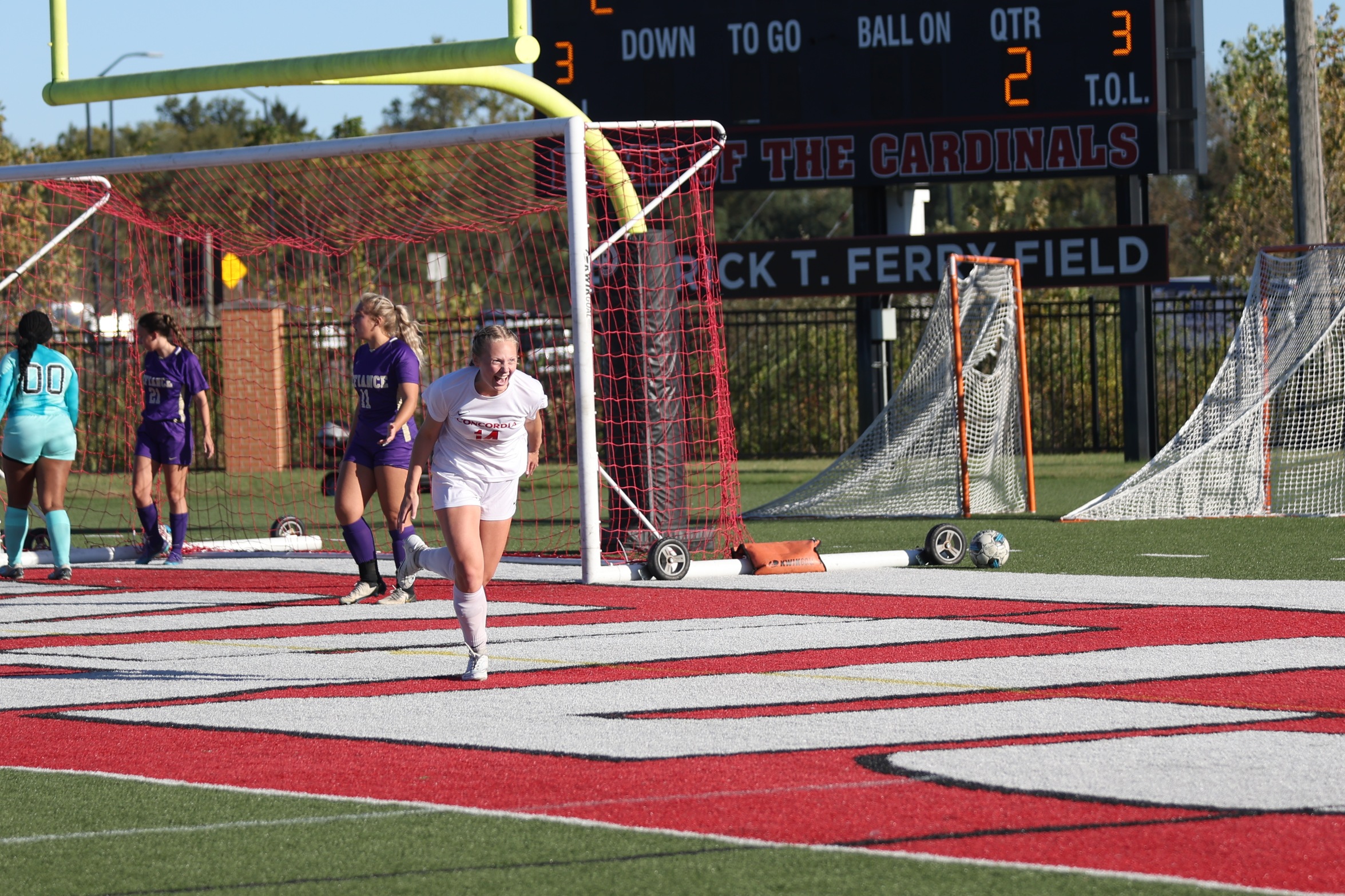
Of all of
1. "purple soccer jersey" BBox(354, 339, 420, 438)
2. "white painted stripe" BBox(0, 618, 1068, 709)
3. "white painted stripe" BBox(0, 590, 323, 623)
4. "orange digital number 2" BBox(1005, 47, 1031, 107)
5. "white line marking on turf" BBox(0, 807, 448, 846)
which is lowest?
"white line marking on turf" BBox(0, 807, 448, 846)

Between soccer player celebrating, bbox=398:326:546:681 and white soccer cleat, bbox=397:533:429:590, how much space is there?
1.21 m

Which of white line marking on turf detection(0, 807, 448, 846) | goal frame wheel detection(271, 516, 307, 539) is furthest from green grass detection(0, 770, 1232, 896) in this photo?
goal frame wheel detection(271, 516, 307, 539)

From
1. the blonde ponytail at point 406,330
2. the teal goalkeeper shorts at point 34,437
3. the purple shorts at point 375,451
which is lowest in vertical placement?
the purple shorts at point 375,451

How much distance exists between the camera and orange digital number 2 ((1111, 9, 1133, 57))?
20.3 metres

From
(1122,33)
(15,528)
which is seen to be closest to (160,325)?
(15,528)

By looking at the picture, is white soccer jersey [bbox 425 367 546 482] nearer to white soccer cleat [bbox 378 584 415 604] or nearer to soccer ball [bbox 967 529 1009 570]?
white soccer cleat [bbox 378 584 415 604]

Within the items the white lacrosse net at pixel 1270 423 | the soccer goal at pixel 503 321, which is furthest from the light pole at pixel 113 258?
the white lacrosse net at pixel 1270 423

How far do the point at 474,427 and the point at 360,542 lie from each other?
350 centimetres

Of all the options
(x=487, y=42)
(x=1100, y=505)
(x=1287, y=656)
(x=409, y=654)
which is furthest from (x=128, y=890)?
(x=1100, y=505)

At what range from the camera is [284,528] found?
1599cm

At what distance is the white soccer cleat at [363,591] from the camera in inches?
455

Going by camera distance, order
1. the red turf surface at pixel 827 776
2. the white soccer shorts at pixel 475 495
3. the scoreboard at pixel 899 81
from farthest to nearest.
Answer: the scoreboard at pixel 899 81
the white soccer shorts at pixel 475 495
the red turf surface at pixel 827 776

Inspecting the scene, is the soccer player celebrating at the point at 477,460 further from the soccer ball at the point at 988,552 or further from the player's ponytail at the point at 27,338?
the player's ponytail at the point at 27,338

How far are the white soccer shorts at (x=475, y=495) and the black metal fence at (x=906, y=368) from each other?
18.3 metres
